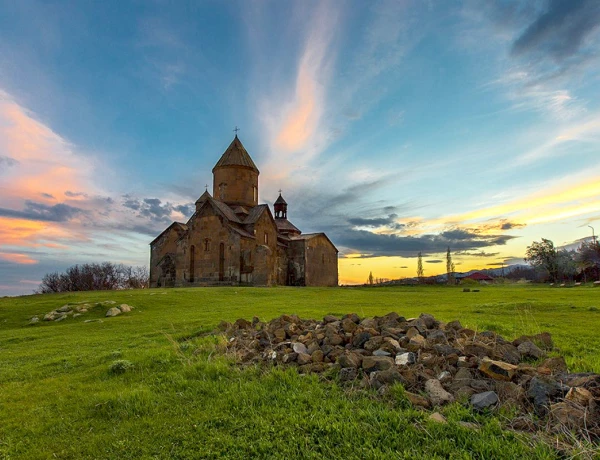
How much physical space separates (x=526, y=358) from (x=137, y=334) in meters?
9.65

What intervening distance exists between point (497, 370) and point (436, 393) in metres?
0.80

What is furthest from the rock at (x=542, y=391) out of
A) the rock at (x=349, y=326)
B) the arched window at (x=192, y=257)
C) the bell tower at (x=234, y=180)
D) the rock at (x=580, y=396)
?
the bell tower at (x=234, y=180)

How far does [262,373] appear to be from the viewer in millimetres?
5535

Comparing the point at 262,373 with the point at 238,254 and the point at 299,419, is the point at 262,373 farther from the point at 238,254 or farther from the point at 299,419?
the point at 238,254

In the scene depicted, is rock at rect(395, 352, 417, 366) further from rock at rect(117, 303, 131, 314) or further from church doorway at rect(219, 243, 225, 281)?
church doorway at rect(219, 243, 225, 281)

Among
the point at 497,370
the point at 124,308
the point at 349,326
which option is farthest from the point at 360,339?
the point at 124,308

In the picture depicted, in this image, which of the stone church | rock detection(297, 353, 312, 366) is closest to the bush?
rock detection(297, 353, 312, 366)

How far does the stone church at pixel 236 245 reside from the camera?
32.8 meters

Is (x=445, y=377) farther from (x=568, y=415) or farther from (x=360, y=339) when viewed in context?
(x=360, y=339)

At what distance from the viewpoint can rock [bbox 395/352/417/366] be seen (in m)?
4.98

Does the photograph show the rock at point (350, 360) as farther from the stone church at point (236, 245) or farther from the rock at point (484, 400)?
the stone church at point (236, 245)

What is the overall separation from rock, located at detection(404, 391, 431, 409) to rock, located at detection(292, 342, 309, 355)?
2136mm

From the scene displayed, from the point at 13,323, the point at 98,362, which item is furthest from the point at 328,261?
the point at 98,362

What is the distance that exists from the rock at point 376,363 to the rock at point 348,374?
0.50ft
